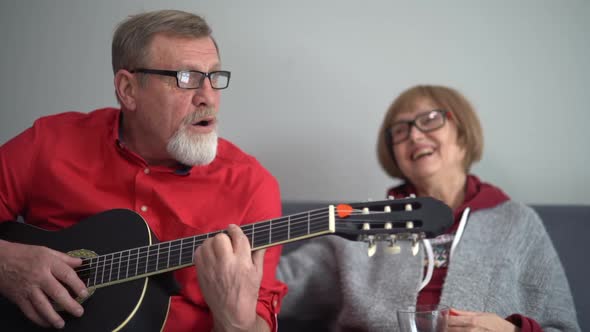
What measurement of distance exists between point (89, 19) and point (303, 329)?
1405 mm

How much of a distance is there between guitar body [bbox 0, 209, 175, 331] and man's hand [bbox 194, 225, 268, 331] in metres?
0.12

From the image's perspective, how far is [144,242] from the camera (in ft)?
4.41

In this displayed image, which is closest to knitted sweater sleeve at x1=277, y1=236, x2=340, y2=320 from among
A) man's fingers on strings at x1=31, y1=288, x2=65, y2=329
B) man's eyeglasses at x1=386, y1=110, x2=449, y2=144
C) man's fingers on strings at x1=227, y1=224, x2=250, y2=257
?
man's eyeglasses at x1=386, y1=110, x2=449, y2=144

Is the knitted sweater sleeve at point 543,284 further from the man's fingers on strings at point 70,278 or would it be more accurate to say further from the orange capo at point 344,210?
the man's fingers on strings at point 70,278

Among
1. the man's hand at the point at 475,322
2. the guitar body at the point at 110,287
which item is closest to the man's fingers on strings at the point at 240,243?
the guitar body at the point at 110,287

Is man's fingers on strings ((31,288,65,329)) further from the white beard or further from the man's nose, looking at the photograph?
the man's nose

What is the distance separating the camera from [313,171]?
230 centimetres

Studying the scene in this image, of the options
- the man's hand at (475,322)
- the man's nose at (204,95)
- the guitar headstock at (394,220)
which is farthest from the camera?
the man's nose at (204,95)

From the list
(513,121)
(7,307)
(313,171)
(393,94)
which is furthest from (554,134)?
(7,307)

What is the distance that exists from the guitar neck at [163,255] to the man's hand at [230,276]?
4cm

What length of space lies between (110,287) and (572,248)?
1.50 meters

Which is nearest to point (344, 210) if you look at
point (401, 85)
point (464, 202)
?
point (464, 202)

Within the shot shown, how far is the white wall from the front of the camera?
224 centimetres

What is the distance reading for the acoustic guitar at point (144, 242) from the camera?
3.78 feet
